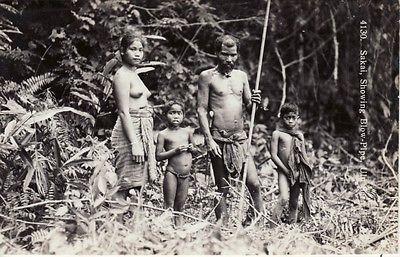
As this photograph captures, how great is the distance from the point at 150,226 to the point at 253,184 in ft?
3.00

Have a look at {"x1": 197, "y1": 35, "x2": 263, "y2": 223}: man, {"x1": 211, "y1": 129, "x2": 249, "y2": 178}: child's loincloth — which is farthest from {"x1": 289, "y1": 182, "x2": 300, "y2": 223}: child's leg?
{"x1": 211, "y1": 129, "x2": 249, "y2": 178}: child's loincloth

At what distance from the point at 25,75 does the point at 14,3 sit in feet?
2.26

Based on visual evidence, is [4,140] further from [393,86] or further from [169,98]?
[393,86]

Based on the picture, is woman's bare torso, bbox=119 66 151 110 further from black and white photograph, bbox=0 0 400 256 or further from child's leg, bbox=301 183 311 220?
child's leg, bbox=301 183 311 220

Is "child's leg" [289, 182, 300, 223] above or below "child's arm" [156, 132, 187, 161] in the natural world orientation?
below

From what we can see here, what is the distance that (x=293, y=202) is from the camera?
5.15 meters

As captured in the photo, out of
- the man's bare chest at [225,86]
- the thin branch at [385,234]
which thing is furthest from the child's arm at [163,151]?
the thin branch at [385,234]

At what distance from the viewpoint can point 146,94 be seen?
15.6 feet

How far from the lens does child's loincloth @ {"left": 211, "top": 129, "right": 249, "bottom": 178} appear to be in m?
4.91

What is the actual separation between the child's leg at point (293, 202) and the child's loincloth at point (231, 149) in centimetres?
51

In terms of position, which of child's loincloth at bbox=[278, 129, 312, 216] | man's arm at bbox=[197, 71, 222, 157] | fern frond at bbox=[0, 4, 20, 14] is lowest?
child's loincloth at bbox=[278, 129, 312, 216]

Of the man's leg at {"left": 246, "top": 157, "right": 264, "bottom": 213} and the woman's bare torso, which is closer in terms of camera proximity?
the woman's bare torso

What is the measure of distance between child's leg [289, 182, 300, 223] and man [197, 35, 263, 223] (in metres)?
0.36

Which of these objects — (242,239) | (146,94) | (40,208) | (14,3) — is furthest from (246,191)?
(14,3)
